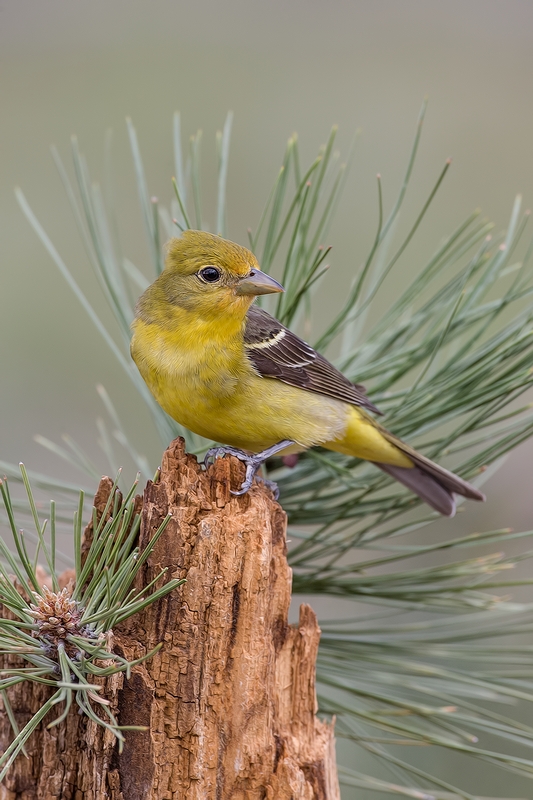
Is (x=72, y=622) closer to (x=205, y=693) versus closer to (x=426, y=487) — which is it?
(x=205, y=693)

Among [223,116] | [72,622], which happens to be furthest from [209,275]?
[223,116]

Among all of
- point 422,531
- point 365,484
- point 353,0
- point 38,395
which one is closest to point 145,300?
point 365,484

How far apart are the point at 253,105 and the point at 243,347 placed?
12.9 feet

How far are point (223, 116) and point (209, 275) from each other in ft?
12.2

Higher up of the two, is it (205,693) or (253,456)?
(253,456)

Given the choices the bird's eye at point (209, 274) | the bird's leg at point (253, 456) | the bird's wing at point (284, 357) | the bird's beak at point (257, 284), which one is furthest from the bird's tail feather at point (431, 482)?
the bird's eye at point (209, 274)

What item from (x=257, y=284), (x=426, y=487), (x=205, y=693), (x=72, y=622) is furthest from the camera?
(x=426, y=487)

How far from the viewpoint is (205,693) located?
204 centimetres

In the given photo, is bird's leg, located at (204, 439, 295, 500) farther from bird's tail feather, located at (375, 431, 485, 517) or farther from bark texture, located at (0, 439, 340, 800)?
bark texture, located at (0, 439, 340, 800)

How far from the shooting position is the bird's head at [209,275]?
10.7 feet

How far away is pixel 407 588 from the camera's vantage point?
9.80 feet

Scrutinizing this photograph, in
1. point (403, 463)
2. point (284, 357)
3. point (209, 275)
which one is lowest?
point (403, 463)

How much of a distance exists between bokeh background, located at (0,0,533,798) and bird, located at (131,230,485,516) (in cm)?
259

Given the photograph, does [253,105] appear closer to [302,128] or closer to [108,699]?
[302,128]
